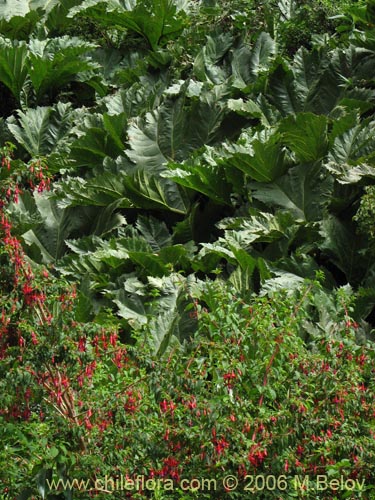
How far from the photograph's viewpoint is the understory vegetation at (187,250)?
4746mm

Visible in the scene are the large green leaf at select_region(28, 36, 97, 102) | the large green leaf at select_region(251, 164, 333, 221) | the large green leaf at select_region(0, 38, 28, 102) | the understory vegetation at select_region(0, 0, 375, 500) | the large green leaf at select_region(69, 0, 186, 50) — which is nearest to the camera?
the understory vegetation at select_region(0, 0, 375, 500)

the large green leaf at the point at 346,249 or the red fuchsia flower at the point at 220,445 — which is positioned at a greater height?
the red fuchsia flower at the point at 220,445

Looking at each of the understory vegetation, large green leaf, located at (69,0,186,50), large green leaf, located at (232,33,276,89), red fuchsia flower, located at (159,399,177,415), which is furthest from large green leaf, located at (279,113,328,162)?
Result: red fuchsia flower, located at (159,399,177,415)

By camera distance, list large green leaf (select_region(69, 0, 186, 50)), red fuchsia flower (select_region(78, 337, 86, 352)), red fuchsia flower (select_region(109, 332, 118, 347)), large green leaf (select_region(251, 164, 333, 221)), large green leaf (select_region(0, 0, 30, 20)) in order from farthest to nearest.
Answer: large green leaf (select_region(0, 0, 30, 20)), large green leaf (select_region(69, 0, 186, 50)), large green leaf (select_region(251, 164, 333, 221)), red fuchsia flower (select_region(109, 332, 118, 347)), red fuchsia flower (select_region(78, 337, 86, 352))

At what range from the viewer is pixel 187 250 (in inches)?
335

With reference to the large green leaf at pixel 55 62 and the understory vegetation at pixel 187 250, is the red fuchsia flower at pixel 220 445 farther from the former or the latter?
the large green leaf at pixel 55 62

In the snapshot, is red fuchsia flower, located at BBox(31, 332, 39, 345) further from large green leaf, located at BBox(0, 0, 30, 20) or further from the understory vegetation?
large green leaf, located at BBox(0, 0, 30, 20)

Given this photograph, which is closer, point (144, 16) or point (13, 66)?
point (13, 66)

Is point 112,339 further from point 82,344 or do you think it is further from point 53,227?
point 53,227

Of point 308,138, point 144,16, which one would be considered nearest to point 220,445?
point 308,138

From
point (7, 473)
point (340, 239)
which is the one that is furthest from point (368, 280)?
point (7, 473)

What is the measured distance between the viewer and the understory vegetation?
4.75 meters

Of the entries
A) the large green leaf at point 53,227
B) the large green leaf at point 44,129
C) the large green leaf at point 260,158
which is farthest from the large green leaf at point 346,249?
the large green leaf at point 44,129

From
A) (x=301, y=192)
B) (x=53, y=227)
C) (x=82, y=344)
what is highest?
(x=82, y=344)
